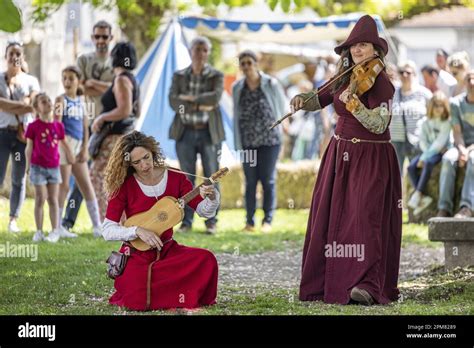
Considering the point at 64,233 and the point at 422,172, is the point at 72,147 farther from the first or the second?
the point at 422,172

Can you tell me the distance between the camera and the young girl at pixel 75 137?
12219 millimetres

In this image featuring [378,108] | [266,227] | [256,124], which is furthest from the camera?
[266,227]

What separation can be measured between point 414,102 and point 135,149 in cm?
710

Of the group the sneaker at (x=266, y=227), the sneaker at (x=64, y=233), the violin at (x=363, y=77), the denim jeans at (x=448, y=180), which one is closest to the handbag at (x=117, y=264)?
the violin at (x=363, y=77)

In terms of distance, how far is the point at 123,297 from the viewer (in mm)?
8047

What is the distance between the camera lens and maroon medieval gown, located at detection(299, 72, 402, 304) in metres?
8.33

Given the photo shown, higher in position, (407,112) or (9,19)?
(9,19)

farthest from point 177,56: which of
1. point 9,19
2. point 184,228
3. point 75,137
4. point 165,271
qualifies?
point 9,19

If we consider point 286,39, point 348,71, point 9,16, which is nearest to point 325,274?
point 348,71

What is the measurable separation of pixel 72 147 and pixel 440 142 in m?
4.36

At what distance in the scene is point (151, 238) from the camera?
7.93 metres

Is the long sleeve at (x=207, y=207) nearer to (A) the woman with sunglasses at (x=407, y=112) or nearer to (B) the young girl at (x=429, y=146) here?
(B) the young girl at (x=429, y=146)
